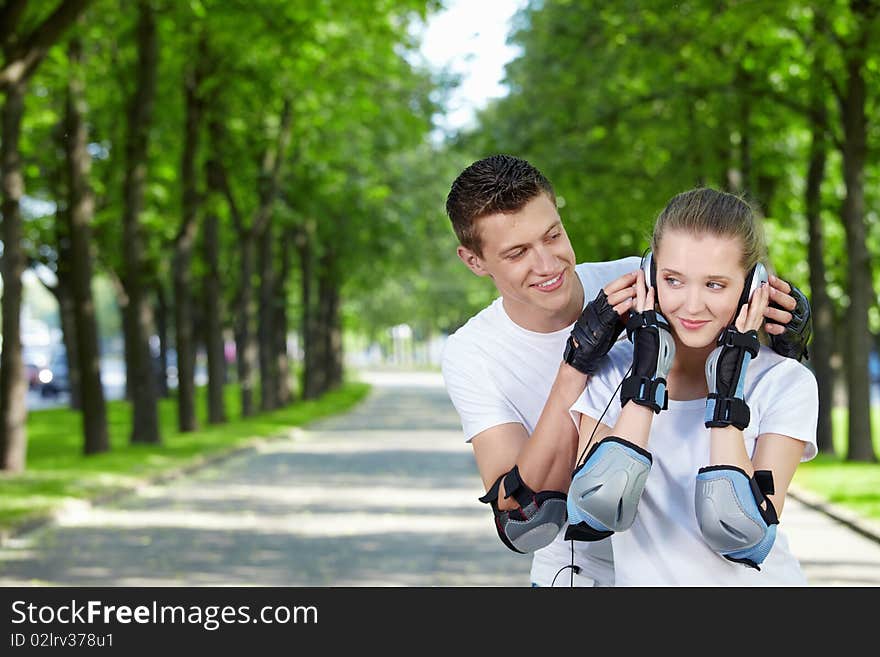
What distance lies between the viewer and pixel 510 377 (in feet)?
12.2

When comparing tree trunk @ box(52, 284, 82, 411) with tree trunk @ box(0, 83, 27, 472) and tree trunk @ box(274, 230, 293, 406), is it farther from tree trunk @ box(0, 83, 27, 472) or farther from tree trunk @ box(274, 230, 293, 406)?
tree trunk @ box(0, 83, 27, 472)

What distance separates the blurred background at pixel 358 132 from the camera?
65.3 ft

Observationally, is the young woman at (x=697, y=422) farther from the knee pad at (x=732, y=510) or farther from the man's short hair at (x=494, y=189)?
the man's short hair at (x=494, y=189)

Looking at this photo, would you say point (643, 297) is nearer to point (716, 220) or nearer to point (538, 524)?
point (716, 220)

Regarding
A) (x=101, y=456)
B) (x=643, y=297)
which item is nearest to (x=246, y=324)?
(x=101, y=456)

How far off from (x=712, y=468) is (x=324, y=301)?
50.9 meters

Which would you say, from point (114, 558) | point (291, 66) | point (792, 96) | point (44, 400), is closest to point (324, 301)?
point (44, 400)

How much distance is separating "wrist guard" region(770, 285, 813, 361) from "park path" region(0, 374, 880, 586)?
7.76m

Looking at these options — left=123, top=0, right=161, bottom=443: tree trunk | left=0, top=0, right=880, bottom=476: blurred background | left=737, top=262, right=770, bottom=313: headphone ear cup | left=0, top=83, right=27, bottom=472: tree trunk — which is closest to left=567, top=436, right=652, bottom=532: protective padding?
left=737, top=262, right=770, bottom=313: headphone ear cup

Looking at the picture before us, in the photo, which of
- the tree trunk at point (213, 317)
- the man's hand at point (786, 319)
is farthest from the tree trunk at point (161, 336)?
the man's hand at point (786, 319)

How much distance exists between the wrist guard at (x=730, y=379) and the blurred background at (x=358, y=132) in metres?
9.38

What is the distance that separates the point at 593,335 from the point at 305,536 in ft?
37.7

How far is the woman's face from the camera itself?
298 centimetres
